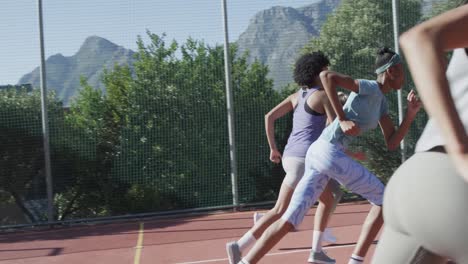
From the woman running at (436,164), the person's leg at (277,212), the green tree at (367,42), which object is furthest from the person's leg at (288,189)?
the green tree at (367,42)

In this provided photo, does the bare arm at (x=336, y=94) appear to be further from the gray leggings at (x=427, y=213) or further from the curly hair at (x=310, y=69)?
the gray leggings at (x=427, y=213)

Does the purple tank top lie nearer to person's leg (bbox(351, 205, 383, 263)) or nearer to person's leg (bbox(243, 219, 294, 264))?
person's leg (bbox(351, 205, 383, 263))

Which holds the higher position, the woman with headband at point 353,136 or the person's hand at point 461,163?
the person's hand at point 461,163

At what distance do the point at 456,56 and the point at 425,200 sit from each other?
42 cm

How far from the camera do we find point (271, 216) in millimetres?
4988

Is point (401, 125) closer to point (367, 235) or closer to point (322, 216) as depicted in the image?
point (367, 235)

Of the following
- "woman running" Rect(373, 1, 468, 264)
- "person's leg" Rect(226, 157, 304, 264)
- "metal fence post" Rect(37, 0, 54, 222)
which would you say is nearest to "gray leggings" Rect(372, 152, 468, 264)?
"woman running" Rect(373, 1, 468, 264)

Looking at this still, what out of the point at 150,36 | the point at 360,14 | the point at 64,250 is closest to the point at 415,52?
the point at 64,250

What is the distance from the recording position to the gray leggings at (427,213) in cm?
149

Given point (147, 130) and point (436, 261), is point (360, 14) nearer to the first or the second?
point (147, 130)

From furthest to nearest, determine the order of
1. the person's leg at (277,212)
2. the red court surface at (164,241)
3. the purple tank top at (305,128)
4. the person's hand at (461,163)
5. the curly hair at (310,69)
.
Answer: the red court surface at (164,241), the purple tank top at (305,128), the curly hair at (310,69), the person's leg at (277,212), the person's hand at (461,163)

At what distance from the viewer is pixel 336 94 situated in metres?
4.18

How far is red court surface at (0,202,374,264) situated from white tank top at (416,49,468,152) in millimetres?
3838

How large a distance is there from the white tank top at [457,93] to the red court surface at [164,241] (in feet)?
12.6
